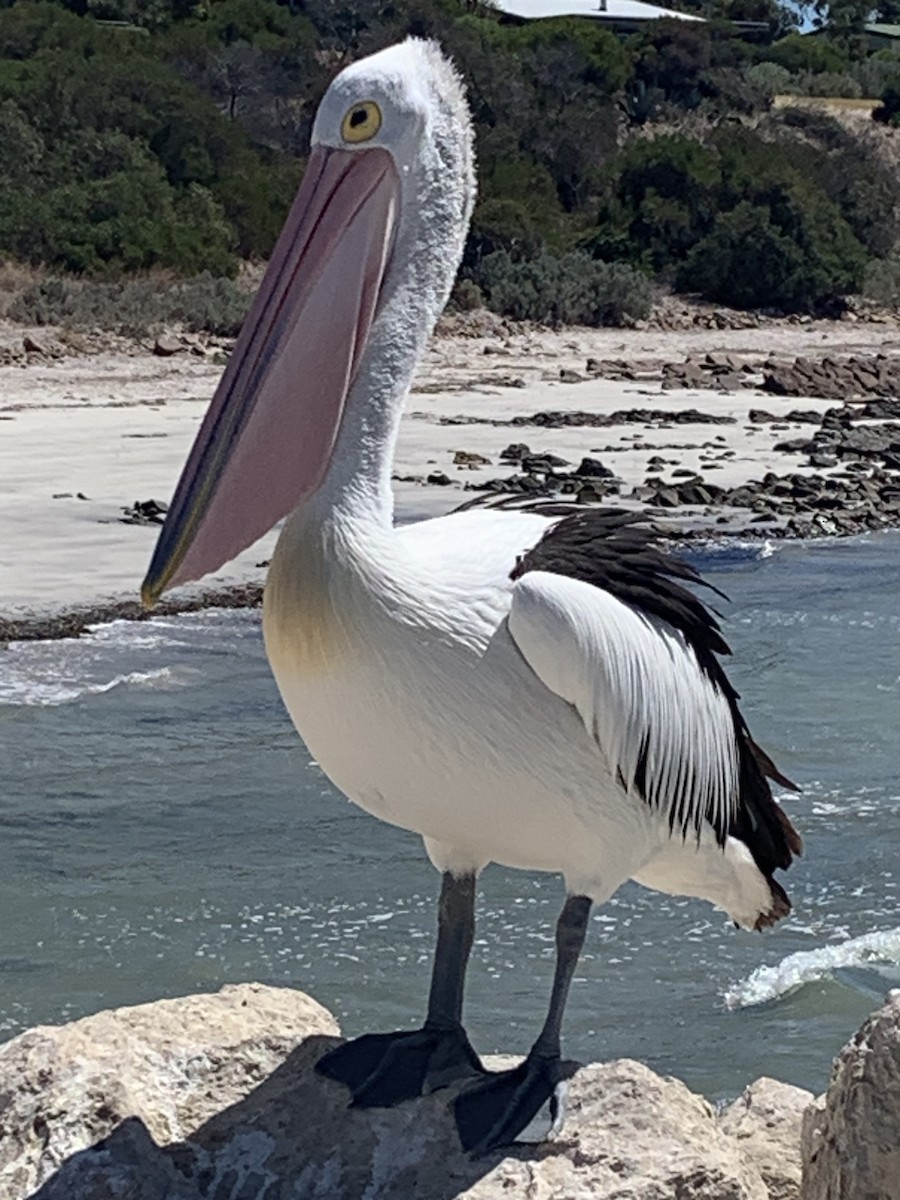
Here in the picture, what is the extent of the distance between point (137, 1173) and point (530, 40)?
3861 cm

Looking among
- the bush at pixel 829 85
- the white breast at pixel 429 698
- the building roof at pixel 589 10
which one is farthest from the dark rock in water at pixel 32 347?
the bush at pixel 829 85

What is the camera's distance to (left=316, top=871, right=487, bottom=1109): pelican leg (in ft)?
10.5

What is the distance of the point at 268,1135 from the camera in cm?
314

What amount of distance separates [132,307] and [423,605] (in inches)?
770

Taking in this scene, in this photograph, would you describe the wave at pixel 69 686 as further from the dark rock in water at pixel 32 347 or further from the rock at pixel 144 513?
the dark rock in water at pixel 32 347

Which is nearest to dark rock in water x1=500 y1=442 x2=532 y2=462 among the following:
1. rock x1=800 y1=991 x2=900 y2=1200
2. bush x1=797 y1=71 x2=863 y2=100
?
rock x1=800 y1=991 x2=900 y2=1200

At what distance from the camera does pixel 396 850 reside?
→ 7535 mm

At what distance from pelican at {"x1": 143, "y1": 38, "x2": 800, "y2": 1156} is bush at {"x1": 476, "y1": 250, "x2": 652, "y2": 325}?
2249 centimetres

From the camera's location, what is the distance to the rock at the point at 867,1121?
2836mm

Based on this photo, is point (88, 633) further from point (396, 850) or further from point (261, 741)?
point (396, 850)

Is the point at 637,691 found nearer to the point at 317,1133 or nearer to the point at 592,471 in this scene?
the point at 317,1133

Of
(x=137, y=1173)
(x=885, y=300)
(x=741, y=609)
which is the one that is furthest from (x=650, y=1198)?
(x=885, y=300)

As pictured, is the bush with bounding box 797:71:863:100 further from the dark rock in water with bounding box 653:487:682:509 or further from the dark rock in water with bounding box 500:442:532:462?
the dark rock in water with bounding box 653:487:682:509

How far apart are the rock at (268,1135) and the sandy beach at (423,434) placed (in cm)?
706
